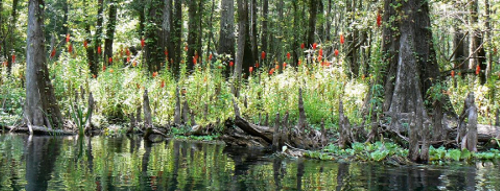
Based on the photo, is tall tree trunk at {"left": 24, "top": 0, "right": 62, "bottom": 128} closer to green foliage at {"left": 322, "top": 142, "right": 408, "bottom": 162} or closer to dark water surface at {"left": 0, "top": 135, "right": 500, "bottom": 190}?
dark water surface at {"left": 0, "top": 135, "right": 500, "bottom": 190}

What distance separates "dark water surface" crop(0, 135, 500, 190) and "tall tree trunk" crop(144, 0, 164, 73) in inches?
406

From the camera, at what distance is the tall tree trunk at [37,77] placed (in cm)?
1280

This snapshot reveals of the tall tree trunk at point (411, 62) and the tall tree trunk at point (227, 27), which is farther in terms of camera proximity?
the tall tree trunk at point (227, 27)

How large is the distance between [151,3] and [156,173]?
44.8ft

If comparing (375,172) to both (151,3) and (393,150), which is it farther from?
(151,3)

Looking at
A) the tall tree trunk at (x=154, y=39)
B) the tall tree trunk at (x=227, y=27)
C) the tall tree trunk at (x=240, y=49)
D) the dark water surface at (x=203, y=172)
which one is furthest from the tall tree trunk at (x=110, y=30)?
the dark water surface at (x=203, y=172)

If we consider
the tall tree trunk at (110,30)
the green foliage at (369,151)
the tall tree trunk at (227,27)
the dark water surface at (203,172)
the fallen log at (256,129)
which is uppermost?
the tall tree trunk at (110,30)

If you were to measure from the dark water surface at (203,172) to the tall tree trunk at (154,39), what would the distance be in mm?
10322

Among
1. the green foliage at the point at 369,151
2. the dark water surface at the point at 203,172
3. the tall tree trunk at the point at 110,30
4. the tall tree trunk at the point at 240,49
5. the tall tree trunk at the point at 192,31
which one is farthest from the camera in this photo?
the tall tree trunk at the point at 192,31

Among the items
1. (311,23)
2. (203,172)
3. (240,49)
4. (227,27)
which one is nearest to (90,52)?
(227,27)

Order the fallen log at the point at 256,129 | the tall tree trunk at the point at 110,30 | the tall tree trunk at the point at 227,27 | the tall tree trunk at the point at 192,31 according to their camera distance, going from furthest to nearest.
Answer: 1. the tall tree trunk at the point at 192,31
2. the tall tree trunk at the point at 110,30
3. the tall tree trunk at the point at 227,27
4. the fallen log at the point at 256,129

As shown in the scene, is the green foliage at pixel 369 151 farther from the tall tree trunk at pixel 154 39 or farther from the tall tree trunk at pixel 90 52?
the tall tree trunk at pixel 90 52

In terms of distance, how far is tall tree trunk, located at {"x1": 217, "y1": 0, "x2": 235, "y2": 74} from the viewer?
49.4 feet

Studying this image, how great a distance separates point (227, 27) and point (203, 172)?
9417 millimetres
